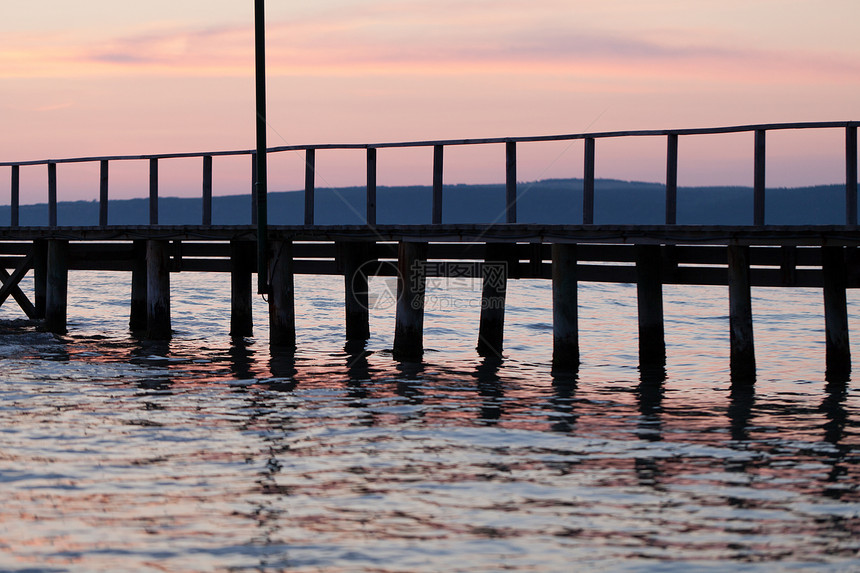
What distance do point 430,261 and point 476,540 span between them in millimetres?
12100

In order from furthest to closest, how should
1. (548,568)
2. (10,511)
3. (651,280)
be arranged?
(651,280) → (10,511) → (548,568)

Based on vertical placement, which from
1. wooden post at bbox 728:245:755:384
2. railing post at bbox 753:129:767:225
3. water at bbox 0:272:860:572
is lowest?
water at bbox 0:272:860:572

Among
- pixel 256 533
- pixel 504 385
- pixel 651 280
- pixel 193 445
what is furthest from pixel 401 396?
pixel 256 533

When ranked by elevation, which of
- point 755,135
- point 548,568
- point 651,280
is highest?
point 755,135

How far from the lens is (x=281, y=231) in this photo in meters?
17.3

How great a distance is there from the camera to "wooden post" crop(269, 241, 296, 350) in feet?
57.4

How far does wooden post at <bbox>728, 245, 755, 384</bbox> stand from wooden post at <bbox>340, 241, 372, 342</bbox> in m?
6.51

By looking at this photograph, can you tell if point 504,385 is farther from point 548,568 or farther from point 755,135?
point 548,568

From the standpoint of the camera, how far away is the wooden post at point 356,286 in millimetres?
18391

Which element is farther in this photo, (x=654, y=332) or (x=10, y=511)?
(x=654, y=332)

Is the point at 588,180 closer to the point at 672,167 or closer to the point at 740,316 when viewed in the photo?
the point at 672,167

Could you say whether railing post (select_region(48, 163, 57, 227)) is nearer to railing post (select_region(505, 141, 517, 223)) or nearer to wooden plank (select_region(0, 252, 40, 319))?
wooden plank (select_region(0, 252, 40, 319))

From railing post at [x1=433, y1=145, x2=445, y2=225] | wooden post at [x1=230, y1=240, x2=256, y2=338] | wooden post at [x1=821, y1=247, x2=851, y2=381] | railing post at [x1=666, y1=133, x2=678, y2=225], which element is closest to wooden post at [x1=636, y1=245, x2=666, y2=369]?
railing post at [x1=666, y1=133, x2=678, y2=225]

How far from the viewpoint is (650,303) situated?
50.8 ft
